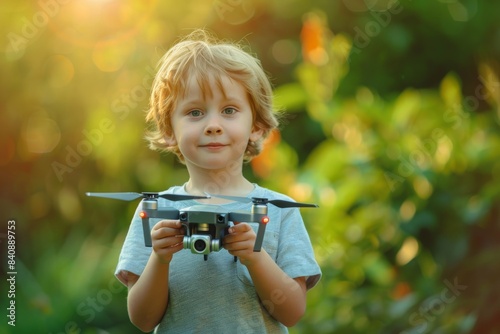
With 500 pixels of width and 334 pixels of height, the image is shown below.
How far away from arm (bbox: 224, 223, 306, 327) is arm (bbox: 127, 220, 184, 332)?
0.41ft

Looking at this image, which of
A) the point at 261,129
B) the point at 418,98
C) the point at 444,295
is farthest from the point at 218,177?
the point at 418,98

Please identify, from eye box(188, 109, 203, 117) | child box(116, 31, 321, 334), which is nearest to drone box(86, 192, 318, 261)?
child box(116, 31, 321, 334)

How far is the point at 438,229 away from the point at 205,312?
162 centimetres

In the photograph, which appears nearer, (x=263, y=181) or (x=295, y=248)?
(x=295, y=248)

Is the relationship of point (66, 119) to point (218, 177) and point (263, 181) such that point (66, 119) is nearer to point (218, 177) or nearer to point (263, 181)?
point (263, 181)

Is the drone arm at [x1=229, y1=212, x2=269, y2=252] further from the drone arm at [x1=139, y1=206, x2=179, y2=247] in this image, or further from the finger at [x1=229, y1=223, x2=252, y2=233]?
the drone arm at [x1=139, y1=206, x2=179, y2=247]

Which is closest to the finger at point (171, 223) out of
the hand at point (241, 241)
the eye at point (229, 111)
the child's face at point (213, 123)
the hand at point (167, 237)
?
the hand at point (167, 237)

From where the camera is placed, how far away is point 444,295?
10.6ft

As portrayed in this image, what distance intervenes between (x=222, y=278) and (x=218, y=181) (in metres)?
0.23

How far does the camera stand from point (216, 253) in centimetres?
207

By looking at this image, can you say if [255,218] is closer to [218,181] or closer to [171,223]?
[171,223]

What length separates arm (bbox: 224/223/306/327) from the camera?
1865 millimetres

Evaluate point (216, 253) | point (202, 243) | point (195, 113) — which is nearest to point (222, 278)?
point (216, 253)

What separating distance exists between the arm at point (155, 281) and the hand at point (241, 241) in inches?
4.2
